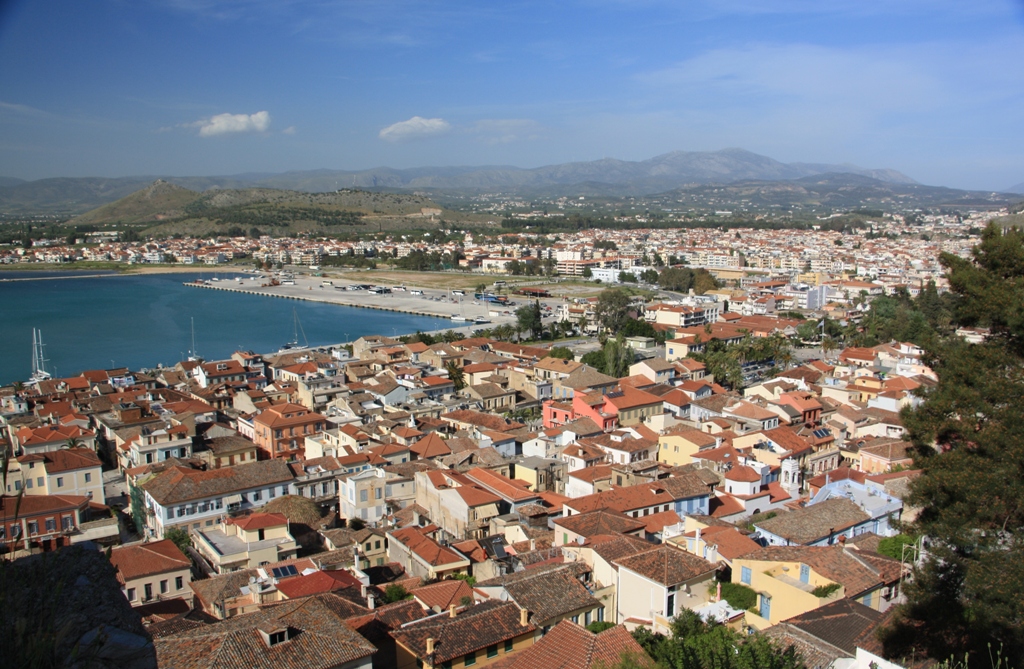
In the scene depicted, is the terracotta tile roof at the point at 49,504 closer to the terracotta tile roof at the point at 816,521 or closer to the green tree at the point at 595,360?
the terracotta tile roof at the point at 816,521

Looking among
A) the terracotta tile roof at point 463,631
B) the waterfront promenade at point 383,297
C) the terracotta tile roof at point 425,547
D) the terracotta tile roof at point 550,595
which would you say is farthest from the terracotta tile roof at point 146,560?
the waterfront promenade at point 383,297

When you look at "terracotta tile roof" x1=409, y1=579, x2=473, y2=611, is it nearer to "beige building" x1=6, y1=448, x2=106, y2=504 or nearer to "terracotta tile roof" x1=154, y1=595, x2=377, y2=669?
"terracotta tile roof" x1=154, y1=595, x2=377, y2=669

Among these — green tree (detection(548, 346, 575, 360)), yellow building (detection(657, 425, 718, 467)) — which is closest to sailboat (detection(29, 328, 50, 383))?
green tree (detection(548, 346, 575, 360))

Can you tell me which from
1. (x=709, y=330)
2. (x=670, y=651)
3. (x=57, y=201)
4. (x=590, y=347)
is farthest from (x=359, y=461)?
(x=57, y=201)

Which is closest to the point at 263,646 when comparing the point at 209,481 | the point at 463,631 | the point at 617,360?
the point at 463,631

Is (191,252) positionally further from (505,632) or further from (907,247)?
(505,632)
